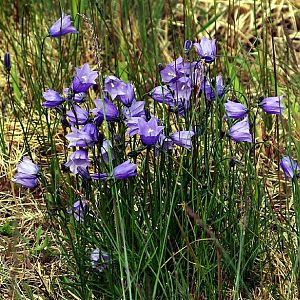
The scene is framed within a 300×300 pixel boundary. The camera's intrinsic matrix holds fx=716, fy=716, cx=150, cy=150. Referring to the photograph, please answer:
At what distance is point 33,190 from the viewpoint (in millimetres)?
2938

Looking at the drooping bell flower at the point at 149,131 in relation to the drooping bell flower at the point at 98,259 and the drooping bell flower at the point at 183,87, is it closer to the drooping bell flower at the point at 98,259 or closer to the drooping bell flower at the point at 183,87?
the drooping bell flower at the point at 183,87

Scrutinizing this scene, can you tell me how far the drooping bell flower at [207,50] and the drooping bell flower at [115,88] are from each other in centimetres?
25

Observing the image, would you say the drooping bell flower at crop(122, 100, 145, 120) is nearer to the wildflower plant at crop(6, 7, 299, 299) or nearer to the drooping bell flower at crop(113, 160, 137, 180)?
the wildflower plant at crop(6, 7, 299, 299)

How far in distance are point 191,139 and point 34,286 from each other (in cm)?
72

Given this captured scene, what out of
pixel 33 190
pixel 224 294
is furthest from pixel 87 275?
pixel 33 190

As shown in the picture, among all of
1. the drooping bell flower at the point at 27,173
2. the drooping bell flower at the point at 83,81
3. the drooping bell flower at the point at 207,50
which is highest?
the drooping bell flower at the point at 207,50

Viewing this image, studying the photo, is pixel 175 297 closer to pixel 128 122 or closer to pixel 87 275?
pixel 87 275

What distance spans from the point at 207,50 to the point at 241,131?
26 centimetres

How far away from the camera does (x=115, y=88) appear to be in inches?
81.9

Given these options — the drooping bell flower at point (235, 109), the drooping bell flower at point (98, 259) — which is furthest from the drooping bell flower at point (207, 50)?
the drooping bell flower at point (98, 259)

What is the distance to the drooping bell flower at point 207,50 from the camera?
2.12 m

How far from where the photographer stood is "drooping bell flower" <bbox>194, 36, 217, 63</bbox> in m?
2.12

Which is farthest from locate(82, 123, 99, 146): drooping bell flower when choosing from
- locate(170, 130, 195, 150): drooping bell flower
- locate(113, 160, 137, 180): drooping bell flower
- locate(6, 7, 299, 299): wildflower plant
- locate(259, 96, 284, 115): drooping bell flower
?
locate(259, 96, 284, 115): drooping bell flower

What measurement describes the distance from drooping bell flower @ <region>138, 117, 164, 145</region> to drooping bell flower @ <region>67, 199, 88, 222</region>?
0.89 feet
